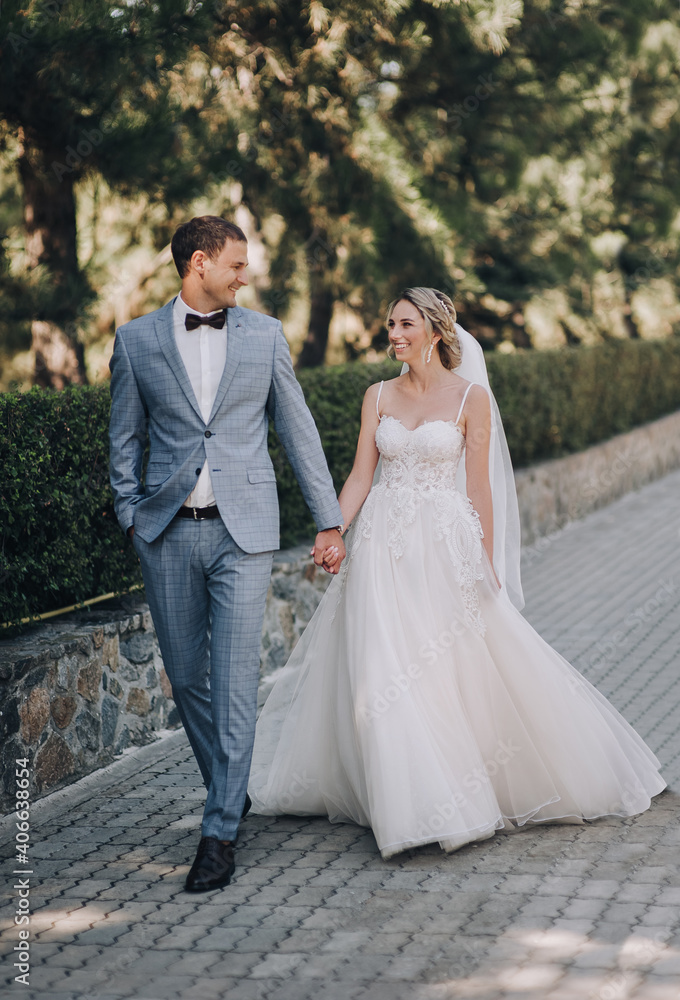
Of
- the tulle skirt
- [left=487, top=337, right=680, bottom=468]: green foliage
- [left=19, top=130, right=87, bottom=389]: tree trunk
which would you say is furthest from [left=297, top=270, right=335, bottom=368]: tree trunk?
the tulle skirt

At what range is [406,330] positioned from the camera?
4.66 meters

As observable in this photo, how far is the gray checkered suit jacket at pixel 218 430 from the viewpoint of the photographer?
4.07 meters

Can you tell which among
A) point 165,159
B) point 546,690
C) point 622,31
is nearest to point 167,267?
point 165,159

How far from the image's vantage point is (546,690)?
14.9 feet

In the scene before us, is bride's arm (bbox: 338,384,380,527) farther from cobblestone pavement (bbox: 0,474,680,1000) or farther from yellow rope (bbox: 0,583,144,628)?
yellow rope (bbox: 0,583,144,628)

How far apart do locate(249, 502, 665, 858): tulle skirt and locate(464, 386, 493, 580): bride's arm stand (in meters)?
0.21

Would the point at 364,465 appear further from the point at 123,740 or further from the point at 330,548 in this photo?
the point at 123,740

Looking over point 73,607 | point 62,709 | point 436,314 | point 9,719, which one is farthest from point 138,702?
point 436,314

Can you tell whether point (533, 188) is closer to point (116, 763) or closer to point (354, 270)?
point (354, 270)

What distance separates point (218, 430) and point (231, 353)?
0.92 ft

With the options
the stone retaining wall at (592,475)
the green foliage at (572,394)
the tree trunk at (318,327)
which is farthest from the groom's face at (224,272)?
the tree trunk at (318,327)

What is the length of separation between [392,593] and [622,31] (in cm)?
1036

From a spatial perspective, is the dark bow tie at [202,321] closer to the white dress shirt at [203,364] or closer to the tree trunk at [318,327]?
the white dress shirt at [203,364]

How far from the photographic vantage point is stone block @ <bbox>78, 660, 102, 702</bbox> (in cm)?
526
